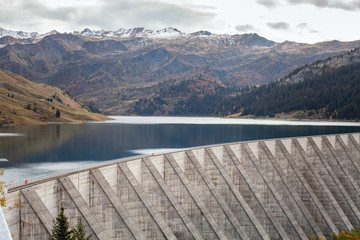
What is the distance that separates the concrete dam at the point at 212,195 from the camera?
22.3 metres

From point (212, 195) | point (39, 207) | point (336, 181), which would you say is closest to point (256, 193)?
point (212, 195)

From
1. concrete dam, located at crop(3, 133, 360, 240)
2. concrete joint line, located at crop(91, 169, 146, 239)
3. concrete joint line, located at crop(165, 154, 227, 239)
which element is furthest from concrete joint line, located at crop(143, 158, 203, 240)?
concrete joint line, located at crop(91, 169, 146, 239)

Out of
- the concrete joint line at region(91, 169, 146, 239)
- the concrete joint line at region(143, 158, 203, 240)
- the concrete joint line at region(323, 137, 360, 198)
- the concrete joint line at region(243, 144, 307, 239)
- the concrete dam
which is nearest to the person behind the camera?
the concrete dam

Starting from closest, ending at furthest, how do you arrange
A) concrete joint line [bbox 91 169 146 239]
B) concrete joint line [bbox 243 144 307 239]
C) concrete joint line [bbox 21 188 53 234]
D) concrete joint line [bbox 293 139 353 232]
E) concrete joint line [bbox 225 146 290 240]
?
1. concrete joint line [bbox 21 188 53 234]
2. concrete joint line [bbox 91 169 146 239]
3. concrete joint line [bbox 225 146 290 240]
4. concrete joint line [bbox 243 144 307 239]
5. concrete joint line [bbox 293 139 353 232]

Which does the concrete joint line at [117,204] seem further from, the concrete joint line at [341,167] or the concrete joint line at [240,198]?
the concrete joint line at [341,167]

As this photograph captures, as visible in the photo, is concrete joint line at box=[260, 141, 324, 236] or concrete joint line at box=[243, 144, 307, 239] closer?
concrete joint line at box=[243, 144, 307, 239]

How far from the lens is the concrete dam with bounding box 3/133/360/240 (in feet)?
73.2

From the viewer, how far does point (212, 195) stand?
33.2 metres

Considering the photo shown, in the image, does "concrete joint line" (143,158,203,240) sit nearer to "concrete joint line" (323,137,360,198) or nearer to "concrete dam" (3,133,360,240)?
"concrete dam" (3,133,360,240)

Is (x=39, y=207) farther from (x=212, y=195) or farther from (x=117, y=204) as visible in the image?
(x=212, y=195)

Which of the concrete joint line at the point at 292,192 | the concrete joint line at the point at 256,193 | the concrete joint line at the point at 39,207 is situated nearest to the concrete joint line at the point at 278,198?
the concrete joint line at the point at 256,193

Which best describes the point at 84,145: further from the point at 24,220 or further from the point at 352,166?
the point at 24,220

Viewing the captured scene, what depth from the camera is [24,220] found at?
19859mm

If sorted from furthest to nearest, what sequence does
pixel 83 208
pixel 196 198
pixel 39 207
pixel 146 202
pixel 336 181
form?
pixel 336 181, pixel 196 198, pixel 146 202, pixel 83 208, pixel 39 207
